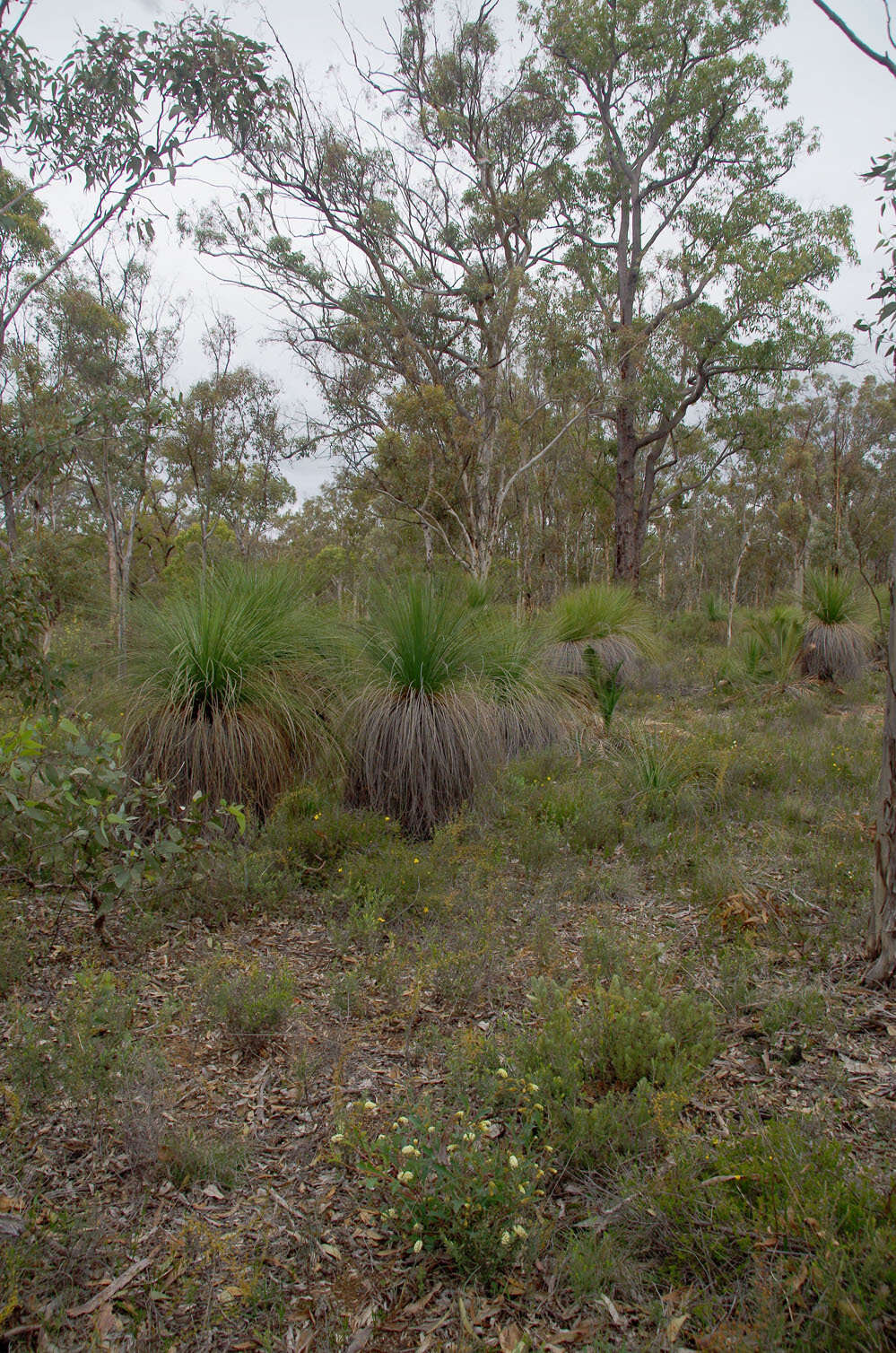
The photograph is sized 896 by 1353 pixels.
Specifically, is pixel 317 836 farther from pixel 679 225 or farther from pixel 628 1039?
pixel 679 225

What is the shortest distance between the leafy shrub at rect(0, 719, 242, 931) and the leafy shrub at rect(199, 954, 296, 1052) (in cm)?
56

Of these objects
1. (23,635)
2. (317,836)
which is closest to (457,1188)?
(317,836)

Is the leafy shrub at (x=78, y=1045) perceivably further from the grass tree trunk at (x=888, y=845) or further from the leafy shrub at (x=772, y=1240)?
the grass tree trunk at (x=888, y=845)

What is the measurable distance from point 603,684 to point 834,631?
460cm

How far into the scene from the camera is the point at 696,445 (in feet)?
79.0

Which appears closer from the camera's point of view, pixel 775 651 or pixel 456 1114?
pixel 456 1114

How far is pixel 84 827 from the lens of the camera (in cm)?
318

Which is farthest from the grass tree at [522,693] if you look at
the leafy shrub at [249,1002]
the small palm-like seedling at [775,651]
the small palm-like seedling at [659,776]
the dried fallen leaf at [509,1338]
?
the small palm-like seedling at [775,651]

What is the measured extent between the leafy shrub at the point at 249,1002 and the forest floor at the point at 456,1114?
0.02 meters

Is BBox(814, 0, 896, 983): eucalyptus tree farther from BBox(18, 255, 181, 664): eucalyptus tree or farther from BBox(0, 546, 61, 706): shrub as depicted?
BBox(18, 255, 181, 664): eucalyptus tree

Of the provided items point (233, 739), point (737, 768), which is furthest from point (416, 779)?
point (737, 768)

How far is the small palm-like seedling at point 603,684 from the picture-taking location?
23.7 feet

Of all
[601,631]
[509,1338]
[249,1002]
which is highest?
[601,631]

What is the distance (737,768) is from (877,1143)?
150 inches
